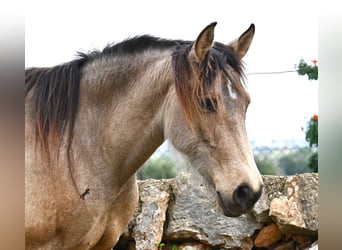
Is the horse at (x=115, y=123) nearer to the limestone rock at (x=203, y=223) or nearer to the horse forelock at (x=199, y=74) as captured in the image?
the horse forelock at (x=199, y=74)

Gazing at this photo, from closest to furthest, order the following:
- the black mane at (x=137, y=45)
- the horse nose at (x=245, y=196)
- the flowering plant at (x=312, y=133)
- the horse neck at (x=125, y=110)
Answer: the horse nose at (x=245, y=196)
the horse neck at (x=125, y=110)
the black mane at (x=137, y=45)
the flowering plant at (x=312, y=133)

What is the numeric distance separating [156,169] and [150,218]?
2.81ft

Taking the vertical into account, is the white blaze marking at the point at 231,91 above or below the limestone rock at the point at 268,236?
above

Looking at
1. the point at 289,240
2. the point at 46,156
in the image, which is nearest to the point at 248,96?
the point at 46,156

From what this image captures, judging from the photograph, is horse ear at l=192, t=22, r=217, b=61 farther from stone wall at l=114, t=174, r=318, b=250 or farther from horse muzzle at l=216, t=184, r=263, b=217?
stone wall at l=114, t=174, r=318, b=250

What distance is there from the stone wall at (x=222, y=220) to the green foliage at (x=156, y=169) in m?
0.20

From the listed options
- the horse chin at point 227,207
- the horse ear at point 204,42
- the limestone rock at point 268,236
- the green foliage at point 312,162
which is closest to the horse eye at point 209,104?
the horse ear at point 204,42

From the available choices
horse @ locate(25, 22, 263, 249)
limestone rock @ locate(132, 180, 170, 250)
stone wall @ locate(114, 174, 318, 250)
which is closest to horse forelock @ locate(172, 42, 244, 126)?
horse @ locate(25, 22, 263, 249)

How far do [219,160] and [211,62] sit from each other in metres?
0.40

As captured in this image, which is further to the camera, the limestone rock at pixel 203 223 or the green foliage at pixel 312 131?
the green foliage at pixel 312 131

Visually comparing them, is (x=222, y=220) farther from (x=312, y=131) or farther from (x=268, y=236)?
(x=312, y=131)

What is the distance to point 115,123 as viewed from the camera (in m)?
1.96

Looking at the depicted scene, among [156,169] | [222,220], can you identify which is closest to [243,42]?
[222,220]

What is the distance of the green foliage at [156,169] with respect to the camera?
11.2 ft
